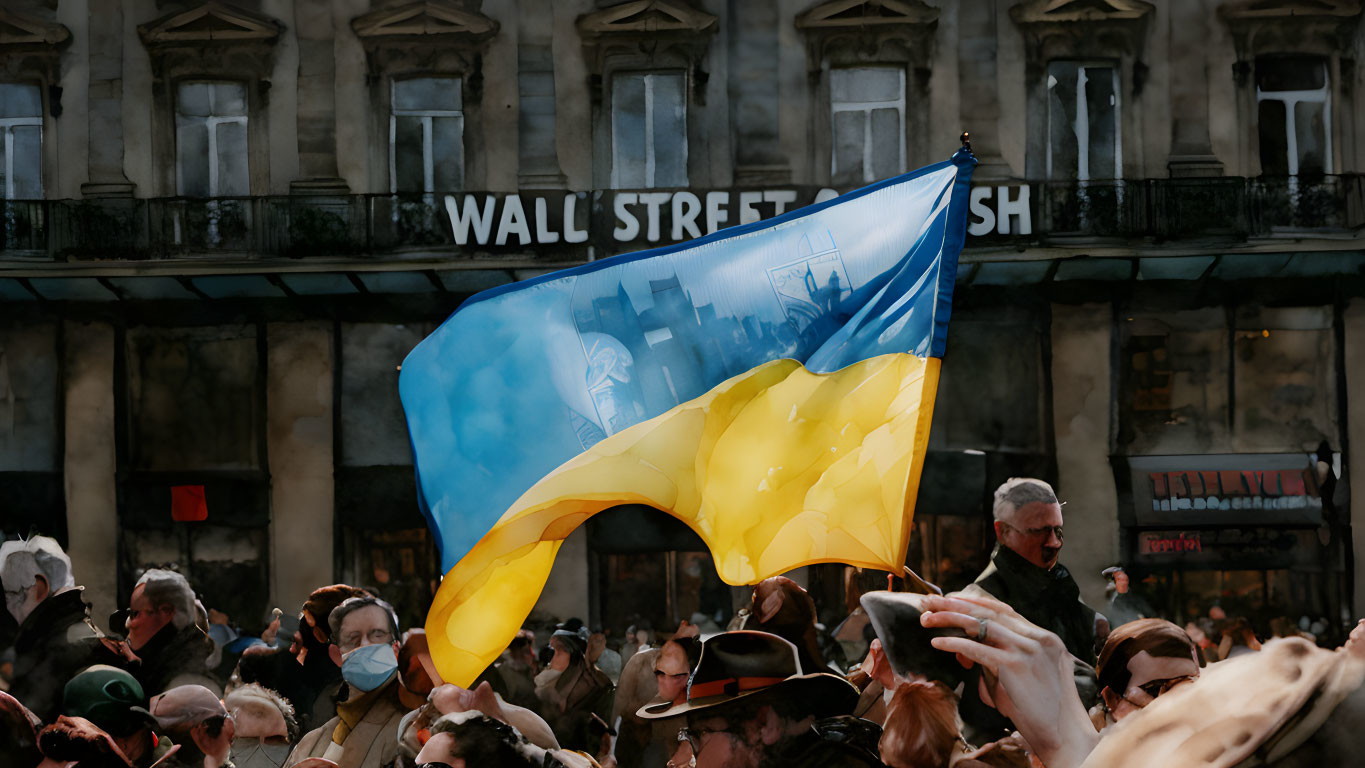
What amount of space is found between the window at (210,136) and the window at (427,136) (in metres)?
2.37

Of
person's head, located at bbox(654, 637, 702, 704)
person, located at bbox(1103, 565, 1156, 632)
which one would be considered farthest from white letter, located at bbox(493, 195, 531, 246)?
person's head, located at bbox(654, 637, 702, 704)

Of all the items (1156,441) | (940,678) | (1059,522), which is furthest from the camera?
(1156,441)

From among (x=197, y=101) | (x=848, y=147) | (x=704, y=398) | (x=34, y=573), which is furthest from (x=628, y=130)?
(x=704, y=398)

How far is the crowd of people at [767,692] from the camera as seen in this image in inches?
56.0

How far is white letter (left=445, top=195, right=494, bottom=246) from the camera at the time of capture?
2070cm

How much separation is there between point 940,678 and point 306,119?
62.2 ft

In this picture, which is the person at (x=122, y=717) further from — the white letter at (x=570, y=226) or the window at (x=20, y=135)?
the window at (x=20, y=135)

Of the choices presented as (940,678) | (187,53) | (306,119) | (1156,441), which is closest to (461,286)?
(306,119)

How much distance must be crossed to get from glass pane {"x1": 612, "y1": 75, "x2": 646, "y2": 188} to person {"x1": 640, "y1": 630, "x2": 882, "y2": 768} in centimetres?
1732

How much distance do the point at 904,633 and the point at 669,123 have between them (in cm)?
1797

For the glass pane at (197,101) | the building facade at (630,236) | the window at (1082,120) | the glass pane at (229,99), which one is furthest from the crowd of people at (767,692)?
the glass pane at (197,101)

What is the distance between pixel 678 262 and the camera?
5.95 metres

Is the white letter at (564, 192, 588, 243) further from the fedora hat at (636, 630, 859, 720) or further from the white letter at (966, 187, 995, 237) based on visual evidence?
the fedora hat at (636, 630, 859, 720)

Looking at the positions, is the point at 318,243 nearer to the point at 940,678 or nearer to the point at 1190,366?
the point at 1190,366
